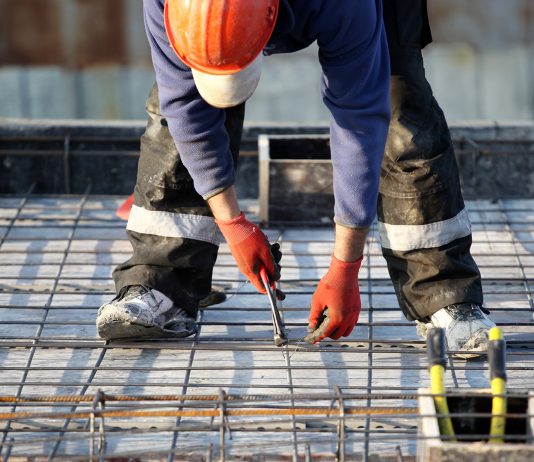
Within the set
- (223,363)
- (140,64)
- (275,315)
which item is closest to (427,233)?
(275,315)

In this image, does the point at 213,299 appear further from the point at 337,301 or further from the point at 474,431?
the point at 474,431

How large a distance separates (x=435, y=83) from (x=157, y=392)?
708 centimetres

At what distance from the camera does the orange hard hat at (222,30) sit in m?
2.63

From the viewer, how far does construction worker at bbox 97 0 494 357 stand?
274 centimetres

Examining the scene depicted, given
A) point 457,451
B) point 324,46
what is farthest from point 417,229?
point 457,451

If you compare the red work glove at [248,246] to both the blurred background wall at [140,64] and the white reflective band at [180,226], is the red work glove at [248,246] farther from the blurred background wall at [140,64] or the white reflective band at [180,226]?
the blurred background wall at [140,64]

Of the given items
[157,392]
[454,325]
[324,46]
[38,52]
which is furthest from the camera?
[38,52]

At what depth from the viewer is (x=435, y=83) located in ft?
31.7

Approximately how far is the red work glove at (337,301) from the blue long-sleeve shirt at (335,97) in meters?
0.16

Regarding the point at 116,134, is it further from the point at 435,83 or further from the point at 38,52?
the point at 435,83

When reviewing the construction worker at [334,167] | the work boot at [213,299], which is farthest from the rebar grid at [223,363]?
the construction worker at [334,167]

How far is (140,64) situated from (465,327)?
258 inches

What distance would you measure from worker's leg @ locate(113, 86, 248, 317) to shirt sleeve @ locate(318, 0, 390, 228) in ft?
1.85

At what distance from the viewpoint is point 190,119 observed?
3.02 metres
